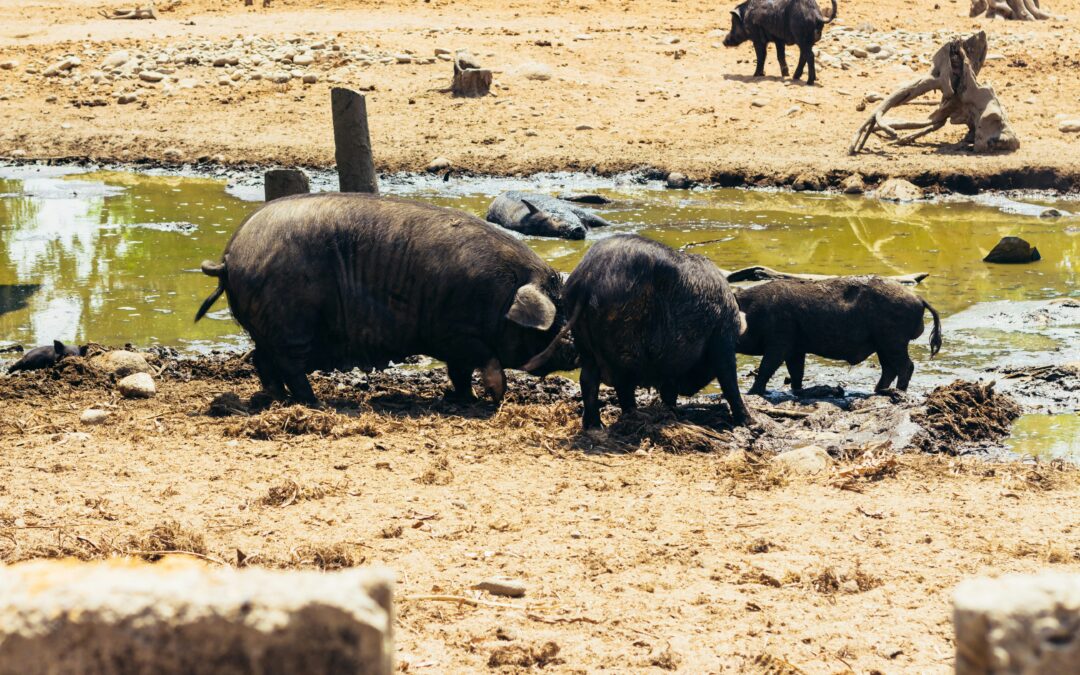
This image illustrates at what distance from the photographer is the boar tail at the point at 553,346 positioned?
7.45 metres

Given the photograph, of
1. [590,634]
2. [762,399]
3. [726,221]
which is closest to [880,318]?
[762,399]

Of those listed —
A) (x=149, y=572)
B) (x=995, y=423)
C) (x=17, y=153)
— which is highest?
(x=149, y=572)

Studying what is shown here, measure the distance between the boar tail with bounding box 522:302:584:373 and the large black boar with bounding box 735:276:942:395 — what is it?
1.57 metres

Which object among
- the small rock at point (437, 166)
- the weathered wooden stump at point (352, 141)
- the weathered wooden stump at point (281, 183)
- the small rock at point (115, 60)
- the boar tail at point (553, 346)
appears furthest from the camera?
the small rock at point (115, 60)

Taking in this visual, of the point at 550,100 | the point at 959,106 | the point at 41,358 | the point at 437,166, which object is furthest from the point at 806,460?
the point at 550,100

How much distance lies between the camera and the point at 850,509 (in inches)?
243

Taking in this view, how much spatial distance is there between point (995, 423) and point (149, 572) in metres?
6.86

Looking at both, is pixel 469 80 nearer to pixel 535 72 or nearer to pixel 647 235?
pixel 535 72

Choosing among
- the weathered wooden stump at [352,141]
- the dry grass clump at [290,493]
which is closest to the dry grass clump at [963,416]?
the dry grass clump at [290,493]

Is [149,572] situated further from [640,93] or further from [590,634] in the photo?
[640,93]

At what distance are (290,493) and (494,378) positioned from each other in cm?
229

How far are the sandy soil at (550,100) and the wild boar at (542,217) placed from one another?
360 cm

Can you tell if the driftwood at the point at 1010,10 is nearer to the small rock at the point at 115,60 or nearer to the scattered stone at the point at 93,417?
the small rock at the point at 115,60

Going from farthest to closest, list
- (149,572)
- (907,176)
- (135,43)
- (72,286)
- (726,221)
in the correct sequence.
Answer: (135,43)
(907,176)
(726,221)
(72,286)
(149,572)
